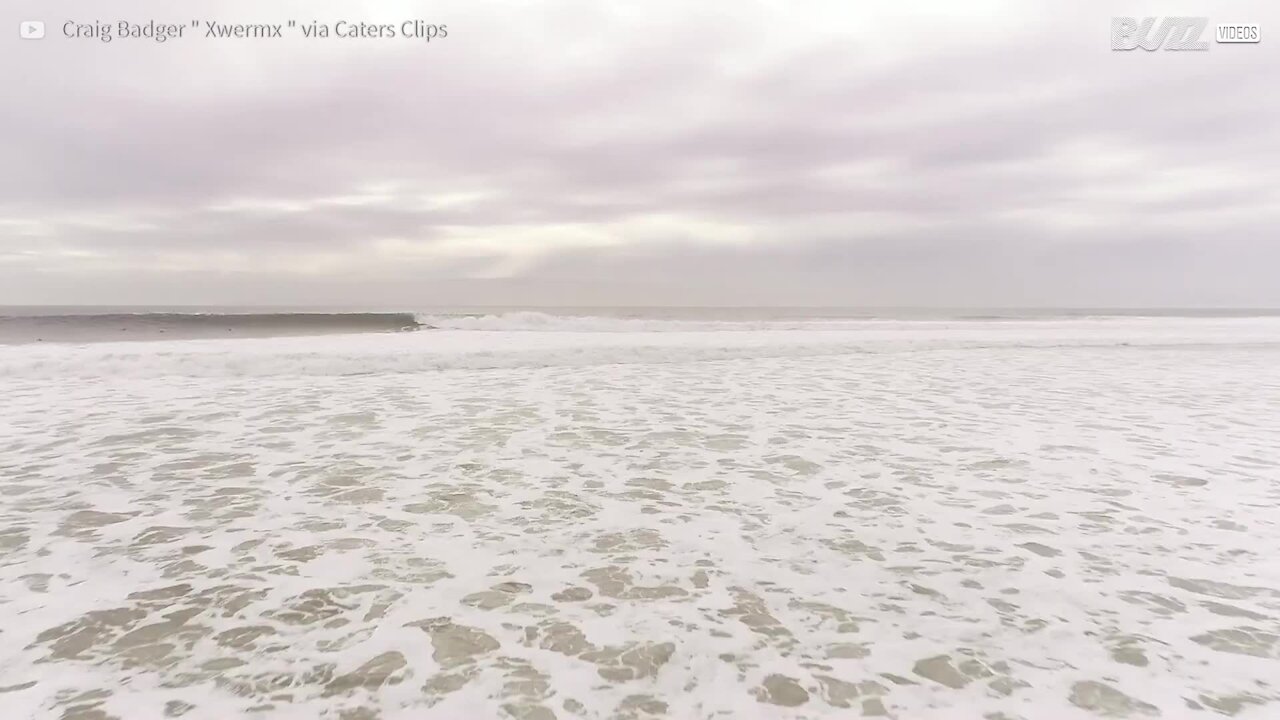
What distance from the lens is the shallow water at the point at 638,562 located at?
316 cm

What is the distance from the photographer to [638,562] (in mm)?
4672

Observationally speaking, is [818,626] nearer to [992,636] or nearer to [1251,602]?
[992,636]

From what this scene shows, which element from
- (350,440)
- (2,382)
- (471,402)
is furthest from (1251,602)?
(2,382)

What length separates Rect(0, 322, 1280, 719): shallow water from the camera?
3158 millimetres

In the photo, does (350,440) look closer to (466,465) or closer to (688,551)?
(466,465)

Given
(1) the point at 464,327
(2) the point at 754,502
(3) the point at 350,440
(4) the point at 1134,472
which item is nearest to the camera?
(2) the point at 754,502

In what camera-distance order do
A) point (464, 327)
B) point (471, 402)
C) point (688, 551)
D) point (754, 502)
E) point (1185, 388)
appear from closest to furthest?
point (688, 551) < point (754, 502) < point (471, 402) < point (1185, 388) < point (464, 327)

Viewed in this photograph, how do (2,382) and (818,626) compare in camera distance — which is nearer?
(818,626)

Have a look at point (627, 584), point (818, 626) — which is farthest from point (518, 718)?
point (818, 626)

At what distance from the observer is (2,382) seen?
13531 millimetres

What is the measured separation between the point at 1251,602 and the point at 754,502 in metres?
3.50

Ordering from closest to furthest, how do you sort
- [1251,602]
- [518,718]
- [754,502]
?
[518,718], [1251,602], [754,502]

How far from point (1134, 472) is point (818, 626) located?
5.58 metres

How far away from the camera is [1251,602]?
160 inches
